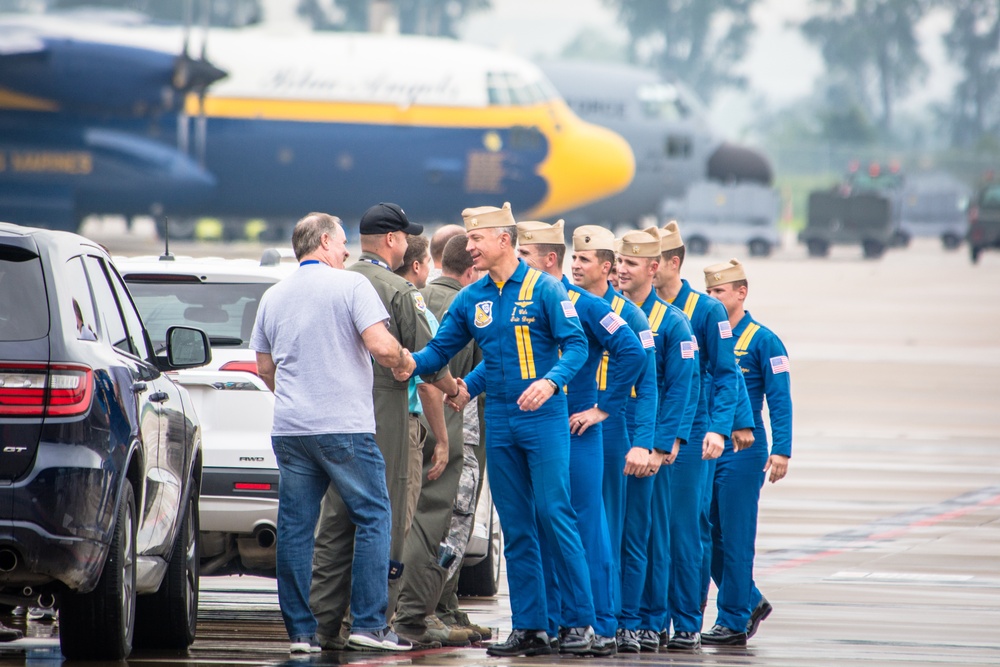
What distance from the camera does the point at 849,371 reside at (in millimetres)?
25281

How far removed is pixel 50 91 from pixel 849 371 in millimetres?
20242

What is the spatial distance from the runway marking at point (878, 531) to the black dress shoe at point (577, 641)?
137 inches

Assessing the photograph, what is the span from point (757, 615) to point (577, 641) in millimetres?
1406

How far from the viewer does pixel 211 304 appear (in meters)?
8.48

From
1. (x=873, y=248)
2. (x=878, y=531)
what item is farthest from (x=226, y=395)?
(x=873, y=248)

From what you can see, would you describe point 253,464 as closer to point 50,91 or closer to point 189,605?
point 189,605

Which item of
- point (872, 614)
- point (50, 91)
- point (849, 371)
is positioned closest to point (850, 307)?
point (849, 371)

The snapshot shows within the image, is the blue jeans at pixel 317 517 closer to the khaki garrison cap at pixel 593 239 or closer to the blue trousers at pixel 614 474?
the blue trousers at pixel 614 474

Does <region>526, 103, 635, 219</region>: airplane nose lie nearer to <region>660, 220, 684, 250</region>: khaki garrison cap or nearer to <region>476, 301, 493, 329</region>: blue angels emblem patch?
<region>660, 220, 684, 250</region>: khaki garrison cap

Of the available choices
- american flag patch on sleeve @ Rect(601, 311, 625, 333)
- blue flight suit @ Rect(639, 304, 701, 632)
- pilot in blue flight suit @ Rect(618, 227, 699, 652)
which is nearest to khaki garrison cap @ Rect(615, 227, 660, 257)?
pilot in blue flight suit @ Rect(618, 227, 699, 652)

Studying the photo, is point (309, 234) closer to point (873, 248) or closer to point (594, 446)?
point (594, 446)

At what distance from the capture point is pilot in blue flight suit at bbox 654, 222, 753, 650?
786 cm

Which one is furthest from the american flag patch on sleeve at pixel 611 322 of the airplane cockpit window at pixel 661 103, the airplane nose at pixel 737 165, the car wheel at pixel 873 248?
the car wheel at pixel 873 248

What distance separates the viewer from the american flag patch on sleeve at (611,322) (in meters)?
7.30
